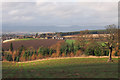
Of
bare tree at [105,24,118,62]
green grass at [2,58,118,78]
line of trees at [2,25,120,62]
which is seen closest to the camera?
green grass at [2,58,118,78]

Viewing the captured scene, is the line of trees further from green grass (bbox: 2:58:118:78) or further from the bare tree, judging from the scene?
green grass (bbox: 2:58:118:78)

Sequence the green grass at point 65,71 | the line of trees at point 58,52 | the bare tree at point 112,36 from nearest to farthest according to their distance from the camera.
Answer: the green grass at point 65,71 < the bare tree at point 112,36 < the line of trees at point 58,52

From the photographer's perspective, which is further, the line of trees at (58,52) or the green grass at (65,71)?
the line of trees at (58,52)

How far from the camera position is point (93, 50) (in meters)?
25.5

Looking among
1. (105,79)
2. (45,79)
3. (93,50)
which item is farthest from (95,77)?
(93,50)

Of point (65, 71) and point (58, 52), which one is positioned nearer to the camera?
point (65, 71)

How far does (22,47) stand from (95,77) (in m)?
23.6

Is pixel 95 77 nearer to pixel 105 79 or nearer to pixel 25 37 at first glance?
pixel 105 79

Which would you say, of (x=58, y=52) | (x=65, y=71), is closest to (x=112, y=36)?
(x=65, y=71)

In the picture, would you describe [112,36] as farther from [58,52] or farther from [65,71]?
[58,52]

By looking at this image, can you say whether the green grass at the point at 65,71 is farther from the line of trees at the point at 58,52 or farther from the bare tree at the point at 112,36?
the line of trees at the point at 58,52

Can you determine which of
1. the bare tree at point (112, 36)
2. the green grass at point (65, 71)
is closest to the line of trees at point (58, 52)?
the bare tree at point (112, 36)

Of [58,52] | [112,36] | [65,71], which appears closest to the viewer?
[65,71]

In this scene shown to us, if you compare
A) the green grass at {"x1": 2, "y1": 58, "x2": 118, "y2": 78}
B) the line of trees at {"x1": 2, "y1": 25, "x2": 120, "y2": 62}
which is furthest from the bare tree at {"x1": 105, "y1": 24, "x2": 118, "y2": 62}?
the line of trees at {"x1": 2, "y1": 25, "x2": 120, "y2": 62}
